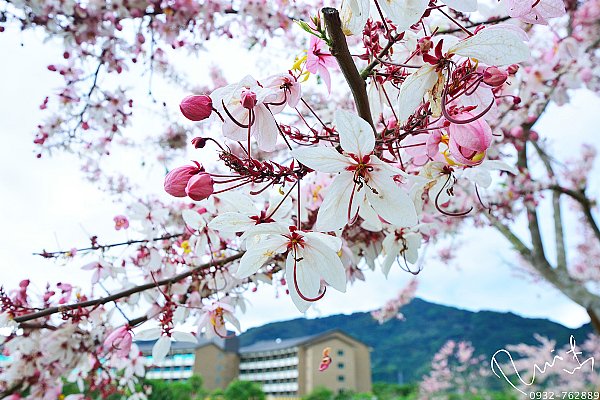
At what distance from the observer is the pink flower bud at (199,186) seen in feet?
1.57

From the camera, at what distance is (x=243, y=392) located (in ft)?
61.6

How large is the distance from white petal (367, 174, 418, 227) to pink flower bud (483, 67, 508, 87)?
0.16m

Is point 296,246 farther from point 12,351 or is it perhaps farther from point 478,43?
point 12,351

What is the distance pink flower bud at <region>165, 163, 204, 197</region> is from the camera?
50 centimetres

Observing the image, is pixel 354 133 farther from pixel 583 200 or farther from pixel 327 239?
pixel 583 200

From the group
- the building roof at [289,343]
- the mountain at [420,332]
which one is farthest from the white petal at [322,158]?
the mountain at [420,332]

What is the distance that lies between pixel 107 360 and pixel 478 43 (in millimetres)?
1752

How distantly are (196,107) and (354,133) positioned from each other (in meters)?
0.20

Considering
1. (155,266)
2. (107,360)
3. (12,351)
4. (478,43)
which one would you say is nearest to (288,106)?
(478,43)

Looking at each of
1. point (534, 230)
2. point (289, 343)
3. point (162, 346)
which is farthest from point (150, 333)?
point (289, 343)

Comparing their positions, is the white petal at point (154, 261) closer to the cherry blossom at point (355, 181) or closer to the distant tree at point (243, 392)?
the cherry blossom at point (355, 181)

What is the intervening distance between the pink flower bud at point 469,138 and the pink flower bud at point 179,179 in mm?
324

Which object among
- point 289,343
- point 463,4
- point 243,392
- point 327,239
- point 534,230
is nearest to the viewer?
point 463,4

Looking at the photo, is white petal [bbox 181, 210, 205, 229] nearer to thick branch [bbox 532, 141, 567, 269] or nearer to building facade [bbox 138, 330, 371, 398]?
thick branch [bbox 532, 141, 567, 269]
